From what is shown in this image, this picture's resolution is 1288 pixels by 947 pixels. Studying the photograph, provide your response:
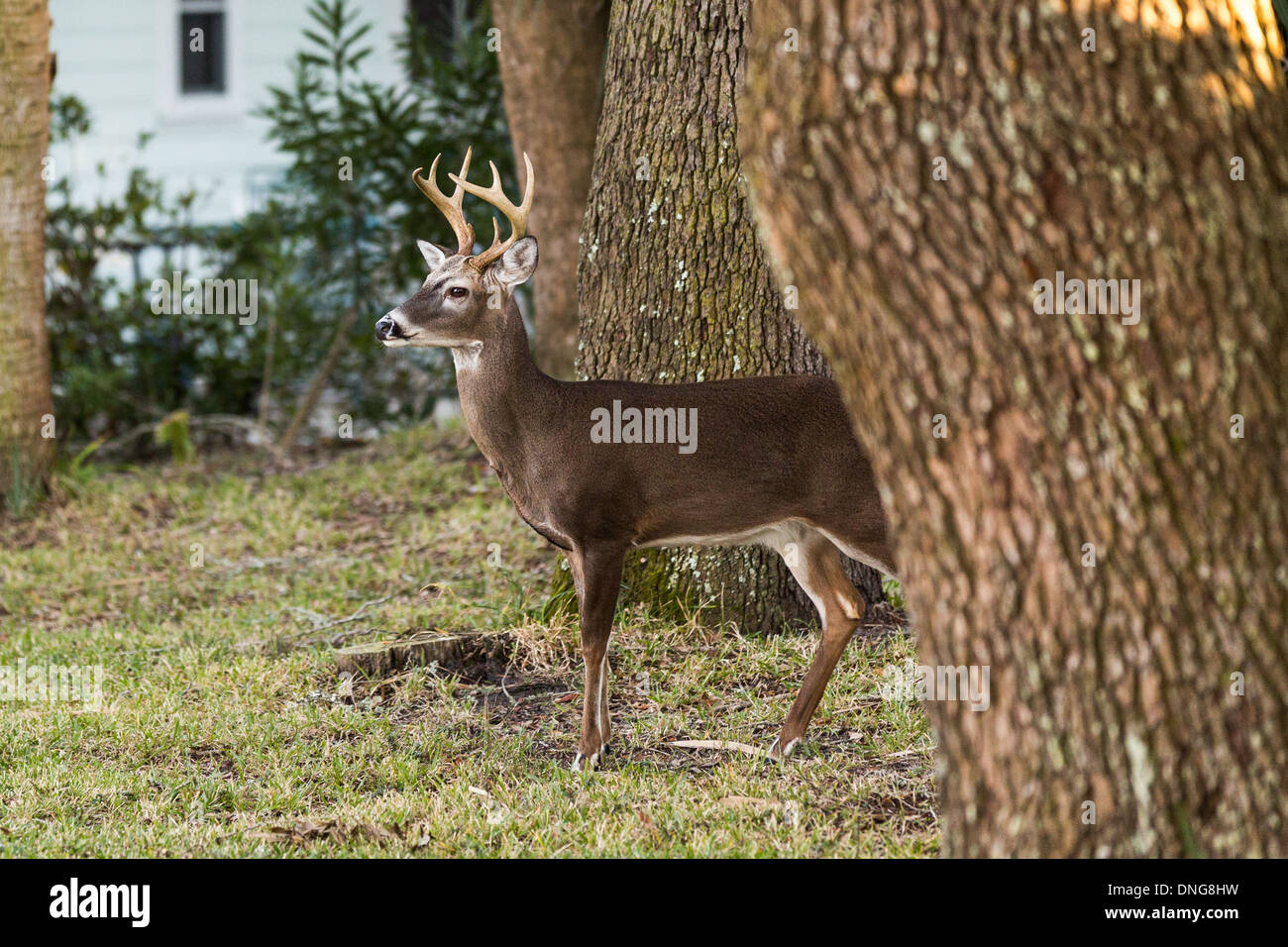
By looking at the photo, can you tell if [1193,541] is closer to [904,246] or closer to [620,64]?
[904,246]

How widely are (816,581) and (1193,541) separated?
250 cm

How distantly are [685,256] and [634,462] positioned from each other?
157 cm

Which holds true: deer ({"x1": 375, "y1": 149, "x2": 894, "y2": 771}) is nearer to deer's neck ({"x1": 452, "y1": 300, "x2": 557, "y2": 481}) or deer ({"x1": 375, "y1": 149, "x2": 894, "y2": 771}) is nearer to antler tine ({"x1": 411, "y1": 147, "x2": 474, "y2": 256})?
deer's neck ({"x1": 452, "y1": 300, "x2": 557, "y2": 481})

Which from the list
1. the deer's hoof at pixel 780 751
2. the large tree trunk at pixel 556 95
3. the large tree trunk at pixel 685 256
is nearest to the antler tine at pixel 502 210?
the large tree trunk at pixel 685 256

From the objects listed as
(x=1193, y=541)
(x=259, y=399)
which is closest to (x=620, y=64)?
(x=1193, y=541)

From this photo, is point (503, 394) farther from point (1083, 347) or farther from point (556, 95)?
point (556, 95)

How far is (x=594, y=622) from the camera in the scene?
16.8ft

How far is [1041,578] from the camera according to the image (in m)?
3.04

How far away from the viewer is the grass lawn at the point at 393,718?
14.8 feet

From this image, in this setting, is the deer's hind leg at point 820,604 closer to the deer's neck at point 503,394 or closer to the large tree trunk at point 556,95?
the deer's neck at point 503,394

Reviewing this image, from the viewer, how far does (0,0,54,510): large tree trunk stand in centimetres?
930

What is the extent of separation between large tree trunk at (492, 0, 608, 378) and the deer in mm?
4056

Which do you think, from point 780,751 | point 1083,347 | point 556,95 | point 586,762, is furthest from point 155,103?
point 1083,347

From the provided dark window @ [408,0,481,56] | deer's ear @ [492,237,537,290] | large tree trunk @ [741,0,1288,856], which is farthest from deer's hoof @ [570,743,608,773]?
dark window @ [408,0,481,56]
